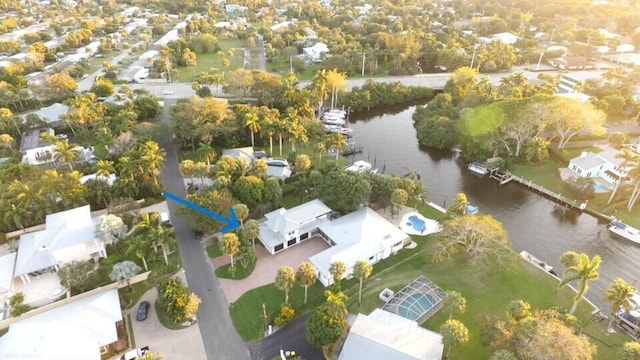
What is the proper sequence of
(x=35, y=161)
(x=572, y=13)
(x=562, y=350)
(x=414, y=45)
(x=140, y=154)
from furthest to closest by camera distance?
(x=572, y=13) → (x=414, y=45) → (x=35, y=161) → (x=140, y=154) → (x=562, y=350)

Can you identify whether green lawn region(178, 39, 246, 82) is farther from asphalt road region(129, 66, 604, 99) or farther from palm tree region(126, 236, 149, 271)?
palm tree region(126, 236, 149, 271)

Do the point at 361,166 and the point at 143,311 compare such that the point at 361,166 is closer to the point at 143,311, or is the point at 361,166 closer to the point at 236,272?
the point at 236,272

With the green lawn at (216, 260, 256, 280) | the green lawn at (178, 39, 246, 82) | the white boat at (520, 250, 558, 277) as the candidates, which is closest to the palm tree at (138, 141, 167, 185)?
the green lawn at (216, 260, 256, 280)

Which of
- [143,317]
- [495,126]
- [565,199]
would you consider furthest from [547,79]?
[143,317]

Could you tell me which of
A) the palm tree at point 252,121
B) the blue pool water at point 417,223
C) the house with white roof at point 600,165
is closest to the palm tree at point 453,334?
the blue pool water at point 417,223

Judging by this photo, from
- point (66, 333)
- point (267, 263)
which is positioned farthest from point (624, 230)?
point (66, 333)

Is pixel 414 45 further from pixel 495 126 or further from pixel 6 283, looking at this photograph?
pixel 6 283
